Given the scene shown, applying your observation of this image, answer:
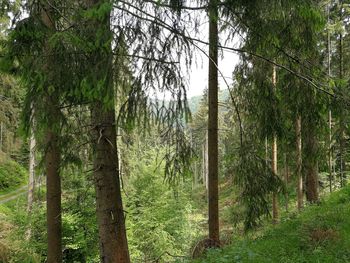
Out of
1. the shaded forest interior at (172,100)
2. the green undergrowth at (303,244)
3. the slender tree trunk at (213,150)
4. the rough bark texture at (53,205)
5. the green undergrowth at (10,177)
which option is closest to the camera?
the shaded forest interior at (172,100)

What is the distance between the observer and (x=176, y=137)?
471cm

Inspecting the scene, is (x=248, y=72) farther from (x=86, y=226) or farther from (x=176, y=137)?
(x=86, y=226)

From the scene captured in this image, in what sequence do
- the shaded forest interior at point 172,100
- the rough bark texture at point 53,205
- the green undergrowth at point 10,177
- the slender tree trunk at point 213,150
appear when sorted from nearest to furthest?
1. the shaded forest interior at point 172,100
2. the rough bark texture at point 53,205
3. the slender tree trunk at point 213,150
4. the green undergrowth at point 10,177

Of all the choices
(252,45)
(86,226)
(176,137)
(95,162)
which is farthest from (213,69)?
(86,226)

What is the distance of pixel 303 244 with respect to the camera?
5953mm

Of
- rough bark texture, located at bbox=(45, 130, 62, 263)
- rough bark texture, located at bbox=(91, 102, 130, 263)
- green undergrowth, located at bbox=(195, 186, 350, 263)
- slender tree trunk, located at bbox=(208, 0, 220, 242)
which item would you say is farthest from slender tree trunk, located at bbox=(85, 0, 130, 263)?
slender tree trunk, located at bbox=(208, 0, 220, 242)

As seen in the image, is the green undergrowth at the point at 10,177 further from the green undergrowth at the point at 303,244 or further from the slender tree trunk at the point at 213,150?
the green undergrowth at the point at 303,244

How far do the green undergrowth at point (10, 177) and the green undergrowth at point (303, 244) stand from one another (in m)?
25.4

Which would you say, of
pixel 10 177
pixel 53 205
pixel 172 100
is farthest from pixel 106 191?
pixel 10 177

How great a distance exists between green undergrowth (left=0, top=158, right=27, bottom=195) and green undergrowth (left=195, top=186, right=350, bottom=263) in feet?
83.2

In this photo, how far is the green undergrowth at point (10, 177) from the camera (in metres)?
28.8

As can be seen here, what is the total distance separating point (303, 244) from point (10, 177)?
29.8 meters

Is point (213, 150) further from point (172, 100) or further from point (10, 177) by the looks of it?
point (10, 177)

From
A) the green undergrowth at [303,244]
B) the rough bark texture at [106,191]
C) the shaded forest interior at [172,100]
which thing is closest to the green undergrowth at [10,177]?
the shaded forest interior at [172,100]
